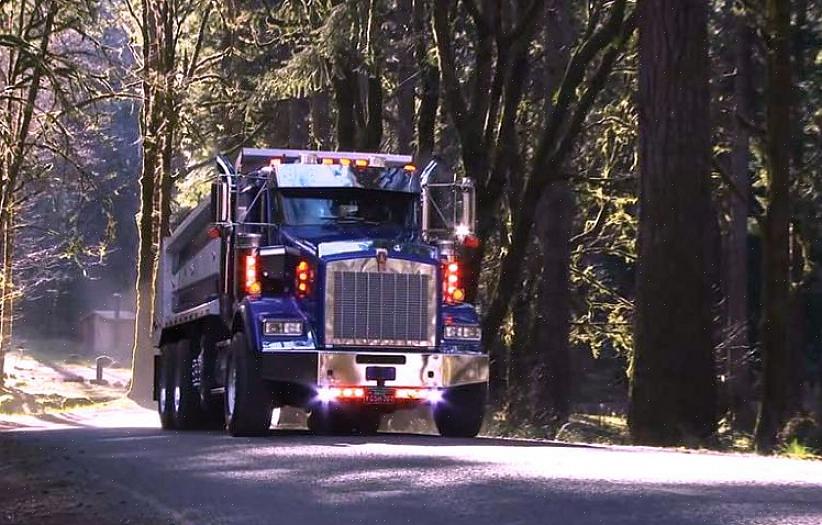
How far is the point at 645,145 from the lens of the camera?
1775 cm

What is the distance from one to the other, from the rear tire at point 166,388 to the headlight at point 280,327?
624cm

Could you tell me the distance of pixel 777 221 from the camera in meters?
21.8

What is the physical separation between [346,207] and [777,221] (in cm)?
777

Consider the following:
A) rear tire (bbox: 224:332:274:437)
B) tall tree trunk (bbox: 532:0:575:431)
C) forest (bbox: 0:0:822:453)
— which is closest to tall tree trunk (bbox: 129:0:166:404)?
forest (bbox: 0:0:822:453)

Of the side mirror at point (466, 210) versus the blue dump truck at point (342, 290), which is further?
the side mirror at point (466, 210)

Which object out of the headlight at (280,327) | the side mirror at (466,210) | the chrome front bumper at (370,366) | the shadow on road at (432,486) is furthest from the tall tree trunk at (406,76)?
the shadow on road at (432,486)

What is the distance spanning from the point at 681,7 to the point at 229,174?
5778mm

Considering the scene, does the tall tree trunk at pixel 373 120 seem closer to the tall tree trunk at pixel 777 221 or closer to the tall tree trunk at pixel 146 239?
the tall tree trunk at pixel 777 221

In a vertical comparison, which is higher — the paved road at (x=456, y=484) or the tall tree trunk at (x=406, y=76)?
the tall tree trunk at (x=406, y=76)

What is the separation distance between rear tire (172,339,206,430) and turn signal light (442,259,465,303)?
4.97m

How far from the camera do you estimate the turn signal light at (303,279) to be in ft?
52.9

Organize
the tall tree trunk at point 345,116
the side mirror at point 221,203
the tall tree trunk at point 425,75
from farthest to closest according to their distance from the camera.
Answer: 1. the tall tree trunk at point 345,116
2. the tall tree trunk at point 425,75
3. the side mirror at point 221,203

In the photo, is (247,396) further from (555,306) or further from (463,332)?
(555,306)

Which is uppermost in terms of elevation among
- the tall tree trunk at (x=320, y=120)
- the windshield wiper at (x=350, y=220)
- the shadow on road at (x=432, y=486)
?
the tall tree trunk at (x=320, y=120)
